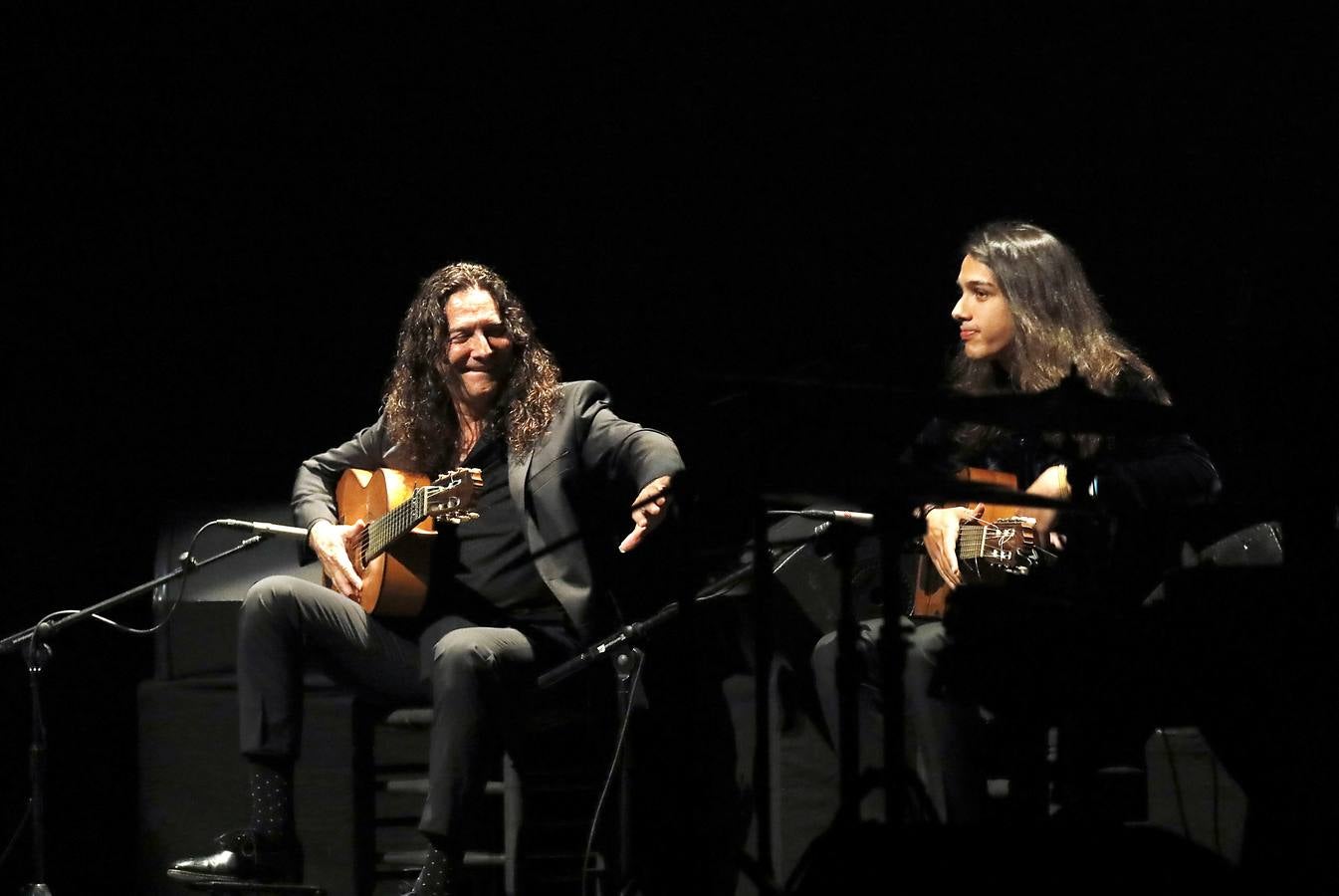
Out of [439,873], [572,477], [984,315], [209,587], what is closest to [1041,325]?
[984,315]

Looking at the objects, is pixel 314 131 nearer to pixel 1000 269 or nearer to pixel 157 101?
pixel 157 101

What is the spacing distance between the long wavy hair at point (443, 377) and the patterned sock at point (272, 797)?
0.87m

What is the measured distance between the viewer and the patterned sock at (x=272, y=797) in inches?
134

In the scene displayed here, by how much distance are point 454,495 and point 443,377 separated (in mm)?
593

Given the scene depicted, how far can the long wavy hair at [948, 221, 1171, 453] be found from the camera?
3.49 metres

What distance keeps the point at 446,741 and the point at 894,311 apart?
1833mm

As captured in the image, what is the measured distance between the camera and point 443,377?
408 centimetres

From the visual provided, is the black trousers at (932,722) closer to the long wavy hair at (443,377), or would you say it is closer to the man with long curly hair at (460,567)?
the man with long curly hair at (460,567)

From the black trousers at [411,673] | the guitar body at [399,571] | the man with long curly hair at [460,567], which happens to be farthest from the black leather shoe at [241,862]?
the guitar body at [399,571]

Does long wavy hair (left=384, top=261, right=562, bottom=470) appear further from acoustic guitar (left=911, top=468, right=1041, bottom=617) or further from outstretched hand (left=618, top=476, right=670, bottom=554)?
acoustic guitar (left=911, top=468, right=1041, bottom=617)

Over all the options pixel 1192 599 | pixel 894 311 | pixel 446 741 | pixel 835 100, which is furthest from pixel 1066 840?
pixel 835 100

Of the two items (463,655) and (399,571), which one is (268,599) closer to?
(399,571)

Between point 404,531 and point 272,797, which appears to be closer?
point 272,797

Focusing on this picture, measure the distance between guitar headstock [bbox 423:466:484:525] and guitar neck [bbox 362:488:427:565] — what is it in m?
0.02
